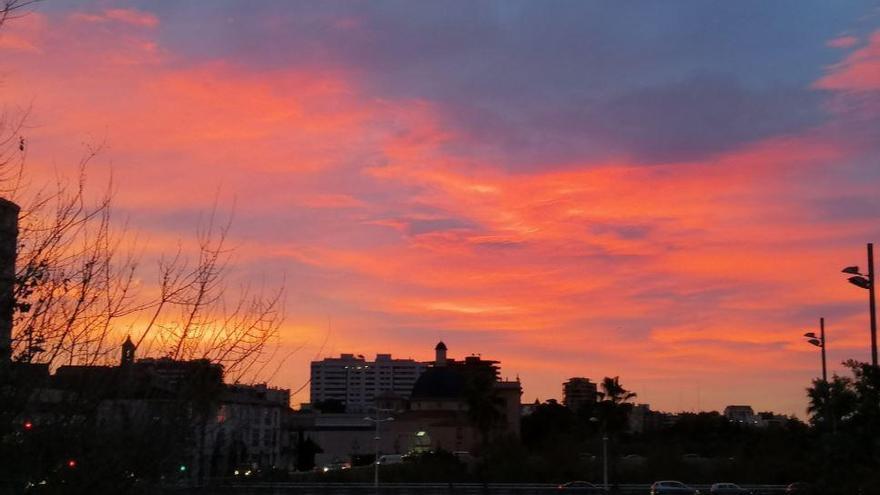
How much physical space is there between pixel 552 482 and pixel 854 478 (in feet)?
184

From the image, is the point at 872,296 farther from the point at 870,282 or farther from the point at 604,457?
Answer: the point at 604,457

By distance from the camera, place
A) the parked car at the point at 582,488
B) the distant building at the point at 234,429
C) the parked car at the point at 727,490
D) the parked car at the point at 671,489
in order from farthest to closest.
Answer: the parked car at the point at 671,489 < the parked car at the point at 727,490 < the parked car at the point at 582,488 < the distant building at the point at 234,429

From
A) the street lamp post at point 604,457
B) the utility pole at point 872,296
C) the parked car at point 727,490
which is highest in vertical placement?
the utility pole at point 872,296

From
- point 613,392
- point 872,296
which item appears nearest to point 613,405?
point 613,392

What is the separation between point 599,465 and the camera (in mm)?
81188

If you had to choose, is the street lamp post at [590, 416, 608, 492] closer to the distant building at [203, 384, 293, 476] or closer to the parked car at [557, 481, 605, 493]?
the parked car at [557, 481, 605, 493]

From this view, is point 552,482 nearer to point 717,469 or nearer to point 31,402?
point 717,469

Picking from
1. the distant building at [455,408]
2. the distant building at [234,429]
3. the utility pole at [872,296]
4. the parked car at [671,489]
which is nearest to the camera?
the distant building at [234,429]

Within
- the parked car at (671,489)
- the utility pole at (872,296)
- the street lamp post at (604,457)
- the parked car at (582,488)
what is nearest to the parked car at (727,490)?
the parked car at (671,489)

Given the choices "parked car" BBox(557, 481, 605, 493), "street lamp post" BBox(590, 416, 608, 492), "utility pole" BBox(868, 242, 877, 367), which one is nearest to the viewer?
"utility pole" BBox(868, 242, 877, 367)

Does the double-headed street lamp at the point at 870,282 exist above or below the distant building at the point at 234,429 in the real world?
above

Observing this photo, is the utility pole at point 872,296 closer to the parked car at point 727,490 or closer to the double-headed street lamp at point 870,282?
the double-headed street lamp at point 870,282

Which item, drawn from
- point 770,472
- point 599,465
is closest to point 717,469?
point 770,472

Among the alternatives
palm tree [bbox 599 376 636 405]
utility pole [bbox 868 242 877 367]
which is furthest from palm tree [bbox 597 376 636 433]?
utility pole [bbox 868 242 877 367]
